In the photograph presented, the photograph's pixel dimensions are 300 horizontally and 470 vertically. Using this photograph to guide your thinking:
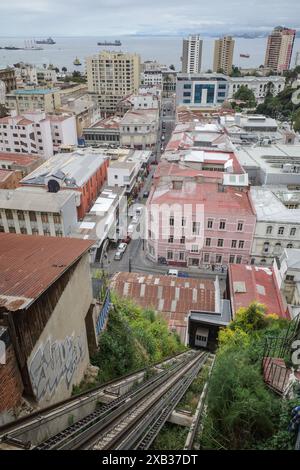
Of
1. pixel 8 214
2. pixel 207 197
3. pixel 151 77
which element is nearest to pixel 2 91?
pixel 151 77

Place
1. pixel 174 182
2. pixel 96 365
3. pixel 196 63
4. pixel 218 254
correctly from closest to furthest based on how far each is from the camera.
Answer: pixel 96 365
pixel 218 254
pixel 174 182
pixel 196 63

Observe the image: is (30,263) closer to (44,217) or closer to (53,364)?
(53,364)

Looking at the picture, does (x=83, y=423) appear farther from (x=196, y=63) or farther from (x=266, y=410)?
(x=196, y=63)

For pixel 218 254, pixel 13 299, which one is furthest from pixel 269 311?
pixel 13 299

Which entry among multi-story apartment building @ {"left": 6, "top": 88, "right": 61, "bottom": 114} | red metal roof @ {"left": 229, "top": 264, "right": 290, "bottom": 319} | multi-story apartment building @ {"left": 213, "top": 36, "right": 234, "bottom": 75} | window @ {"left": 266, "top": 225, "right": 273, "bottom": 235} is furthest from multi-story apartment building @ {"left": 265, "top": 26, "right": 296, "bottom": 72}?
red metal roof @ {"left": 229, "top": 264, "right": 290, "bottom": 319}

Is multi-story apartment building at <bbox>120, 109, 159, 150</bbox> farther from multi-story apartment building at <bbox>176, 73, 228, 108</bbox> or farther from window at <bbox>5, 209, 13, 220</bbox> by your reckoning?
window at <bbox>5, 209, 13, 220</bbox>
